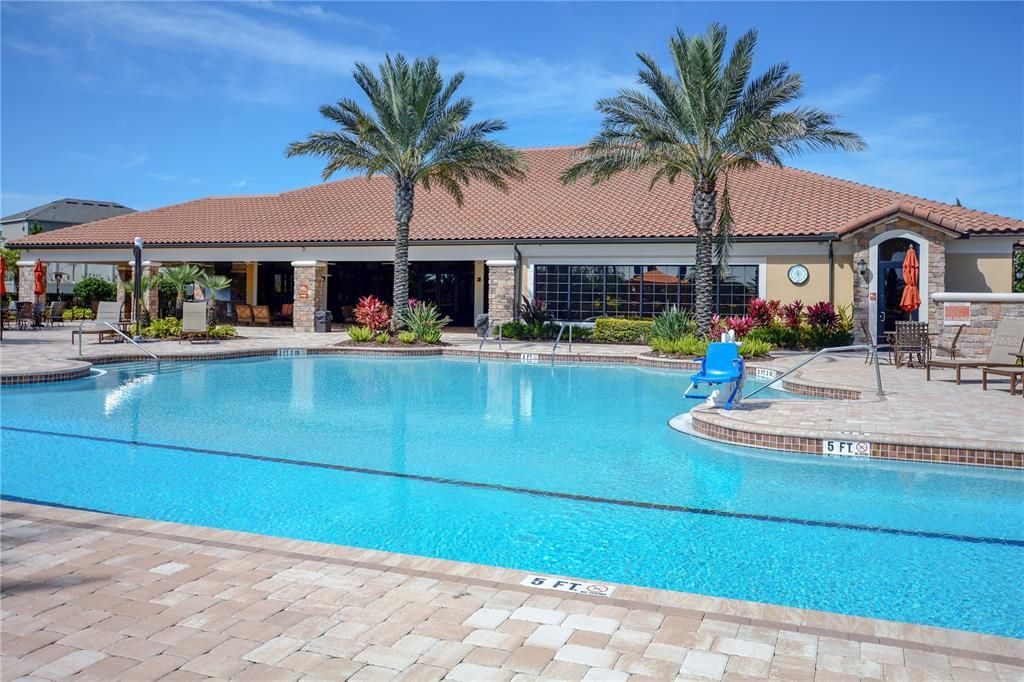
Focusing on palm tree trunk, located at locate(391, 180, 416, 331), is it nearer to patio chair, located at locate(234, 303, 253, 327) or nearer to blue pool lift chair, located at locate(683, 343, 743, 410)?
patio chair, located at locate(234, 303, 253, 327)

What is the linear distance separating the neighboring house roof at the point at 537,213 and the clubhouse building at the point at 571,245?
10 centimetres

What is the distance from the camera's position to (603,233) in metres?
25.6

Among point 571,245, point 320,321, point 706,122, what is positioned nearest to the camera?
point 706,122

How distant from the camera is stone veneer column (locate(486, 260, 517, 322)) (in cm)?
2666

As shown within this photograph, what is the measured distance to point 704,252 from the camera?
66.2 feet

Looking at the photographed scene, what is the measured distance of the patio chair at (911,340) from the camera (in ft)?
51.8

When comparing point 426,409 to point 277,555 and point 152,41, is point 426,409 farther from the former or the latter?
point 152,41

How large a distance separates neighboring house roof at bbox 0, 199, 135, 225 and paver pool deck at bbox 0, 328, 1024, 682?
69.2 m

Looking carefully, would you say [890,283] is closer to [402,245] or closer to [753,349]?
[753,349]

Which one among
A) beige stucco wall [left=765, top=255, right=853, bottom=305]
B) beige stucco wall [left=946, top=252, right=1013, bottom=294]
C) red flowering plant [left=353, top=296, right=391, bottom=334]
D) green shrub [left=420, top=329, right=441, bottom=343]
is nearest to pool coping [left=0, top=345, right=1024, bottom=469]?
green shrub [left=420, top=329, right=441, bottom=343]

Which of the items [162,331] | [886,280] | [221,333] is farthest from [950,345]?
[162,331]

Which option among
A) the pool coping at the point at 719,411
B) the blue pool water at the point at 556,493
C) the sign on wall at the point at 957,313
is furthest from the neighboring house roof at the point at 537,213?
the blue pool water at the point at 556,493

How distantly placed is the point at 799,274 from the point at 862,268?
2182mm

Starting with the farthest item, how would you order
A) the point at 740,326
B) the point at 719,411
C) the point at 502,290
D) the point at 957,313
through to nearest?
1. the point at 502,290
2. the point at 740,326
3. the point at 957,313
4. the point at 719,411
